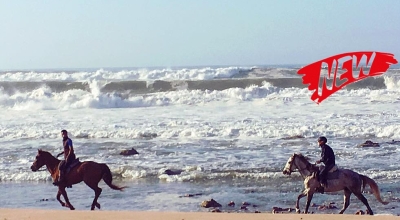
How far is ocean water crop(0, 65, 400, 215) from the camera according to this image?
43.0 ft

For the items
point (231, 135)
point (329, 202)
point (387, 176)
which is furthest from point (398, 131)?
point (329, 202)

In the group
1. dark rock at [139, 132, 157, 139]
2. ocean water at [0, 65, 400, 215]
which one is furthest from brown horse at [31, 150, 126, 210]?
dark rock at [139, 132, 157, 139]

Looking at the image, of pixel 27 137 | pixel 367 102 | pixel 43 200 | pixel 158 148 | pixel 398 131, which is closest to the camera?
pixel 43 200

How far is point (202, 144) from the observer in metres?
20.2

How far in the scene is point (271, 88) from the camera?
147 ft

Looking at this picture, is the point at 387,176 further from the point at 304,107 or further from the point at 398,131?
the point at 304,107

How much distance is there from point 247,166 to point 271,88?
2884cm

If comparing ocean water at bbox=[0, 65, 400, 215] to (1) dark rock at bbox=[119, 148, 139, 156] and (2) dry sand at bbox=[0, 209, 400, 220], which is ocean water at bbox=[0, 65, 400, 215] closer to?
(1) dark rock at bbox=[119, 148, 139, 156]

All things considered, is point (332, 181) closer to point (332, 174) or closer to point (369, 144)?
point (332, 174)

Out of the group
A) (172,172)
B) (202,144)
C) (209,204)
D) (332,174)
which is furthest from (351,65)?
(202,144)

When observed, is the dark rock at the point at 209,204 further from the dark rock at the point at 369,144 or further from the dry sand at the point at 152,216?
the dark rock at the point at 369,144

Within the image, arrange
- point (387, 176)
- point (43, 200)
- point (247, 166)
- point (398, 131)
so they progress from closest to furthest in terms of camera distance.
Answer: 1. point (43, 200)
2. point (387, 176)
3. point (247, 166)
4. point (398, 131)

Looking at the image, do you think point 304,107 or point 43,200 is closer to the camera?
point 43,200

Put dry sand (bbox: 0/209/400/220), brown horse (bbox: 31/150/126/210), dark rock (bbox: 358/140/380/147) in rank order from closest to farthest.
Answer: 1. dry sand (bbox: 0/209/400/220)
2. brown horse (bbox: 31/150/126/210)
3. dark rock (bbox: 358/140/380/147)
